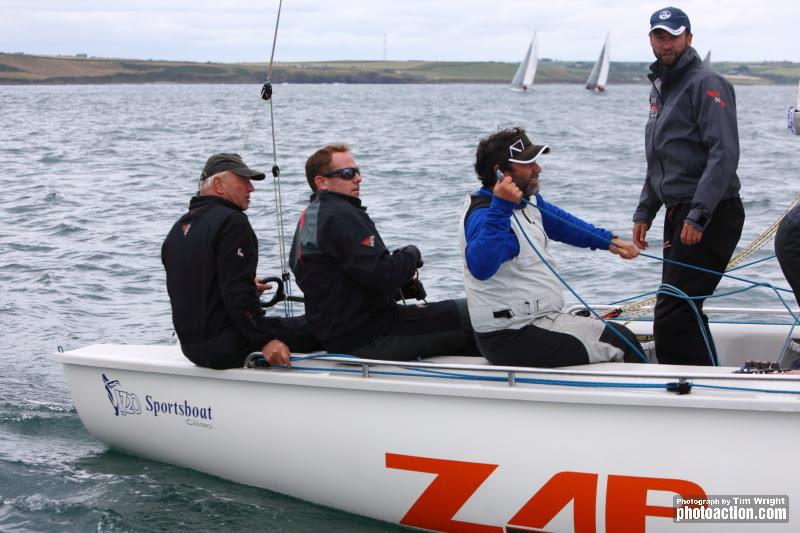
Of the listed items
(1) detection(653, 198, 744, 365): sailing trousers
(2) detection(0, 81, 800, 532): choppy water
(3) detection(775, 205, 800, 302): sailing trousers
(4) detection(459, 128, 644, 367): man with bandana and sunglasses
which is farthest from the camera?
(2) detection(0, 81, 800, 532): choppy water

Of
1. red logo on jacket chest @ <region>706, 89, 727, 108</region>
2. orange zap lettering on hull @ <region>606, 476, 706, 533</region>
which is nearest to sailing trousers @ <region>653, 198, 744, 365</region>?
red logo on jacket chest @ <region>706, 89, 727, 108</region>

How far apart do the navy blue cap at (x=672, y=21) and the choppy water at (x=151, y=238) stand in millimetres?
2445

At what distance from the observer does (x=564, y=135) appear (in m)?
30.6

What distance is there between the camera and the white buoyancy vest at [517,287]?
4.19 metres

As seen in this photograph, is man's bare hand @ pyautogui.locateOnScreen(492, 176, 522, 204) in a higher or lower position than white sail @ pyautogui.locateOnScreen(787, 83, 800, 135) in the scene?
lower

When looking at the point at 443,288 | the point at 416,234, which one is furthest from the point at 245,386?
the point at 416,234

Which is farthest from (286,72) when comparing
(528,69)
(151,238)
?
(151,238)

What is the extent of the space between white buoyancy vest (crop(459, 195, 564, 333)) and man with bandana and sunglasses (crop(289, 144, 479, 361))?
0.31m

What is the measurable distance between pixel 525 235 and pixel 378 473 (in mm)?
1143

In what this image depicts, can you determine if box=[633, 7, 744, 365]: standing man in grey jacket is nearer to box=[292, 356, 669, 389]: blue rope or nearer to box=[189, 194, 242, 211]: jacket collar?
box=[292, 356, 669, 389]: blue rope

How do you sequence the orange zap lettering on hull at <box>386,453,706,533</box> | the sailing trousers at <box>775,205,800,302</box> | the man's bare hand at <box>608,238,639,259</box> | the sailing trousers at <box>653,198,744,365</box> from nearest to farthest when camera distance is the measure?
the orange zap lettering on hull at <box>386,453,706,533</box> → the sailing trousers at <box>775,205,800,302</box> → the man's bare hand at <box>608,238,639,259</box> → the sailing trousers at <box>653,198,744,365</box>

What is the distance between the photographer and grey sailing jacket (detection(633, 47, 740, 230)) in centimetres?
446

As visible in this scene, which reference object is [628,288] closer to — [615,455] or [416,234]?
[416,234]

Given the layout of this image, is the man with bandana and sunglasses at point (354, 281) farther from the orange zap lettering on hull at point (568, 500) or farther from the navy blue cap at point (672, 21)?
the navy blue cap at point (672, 21)
